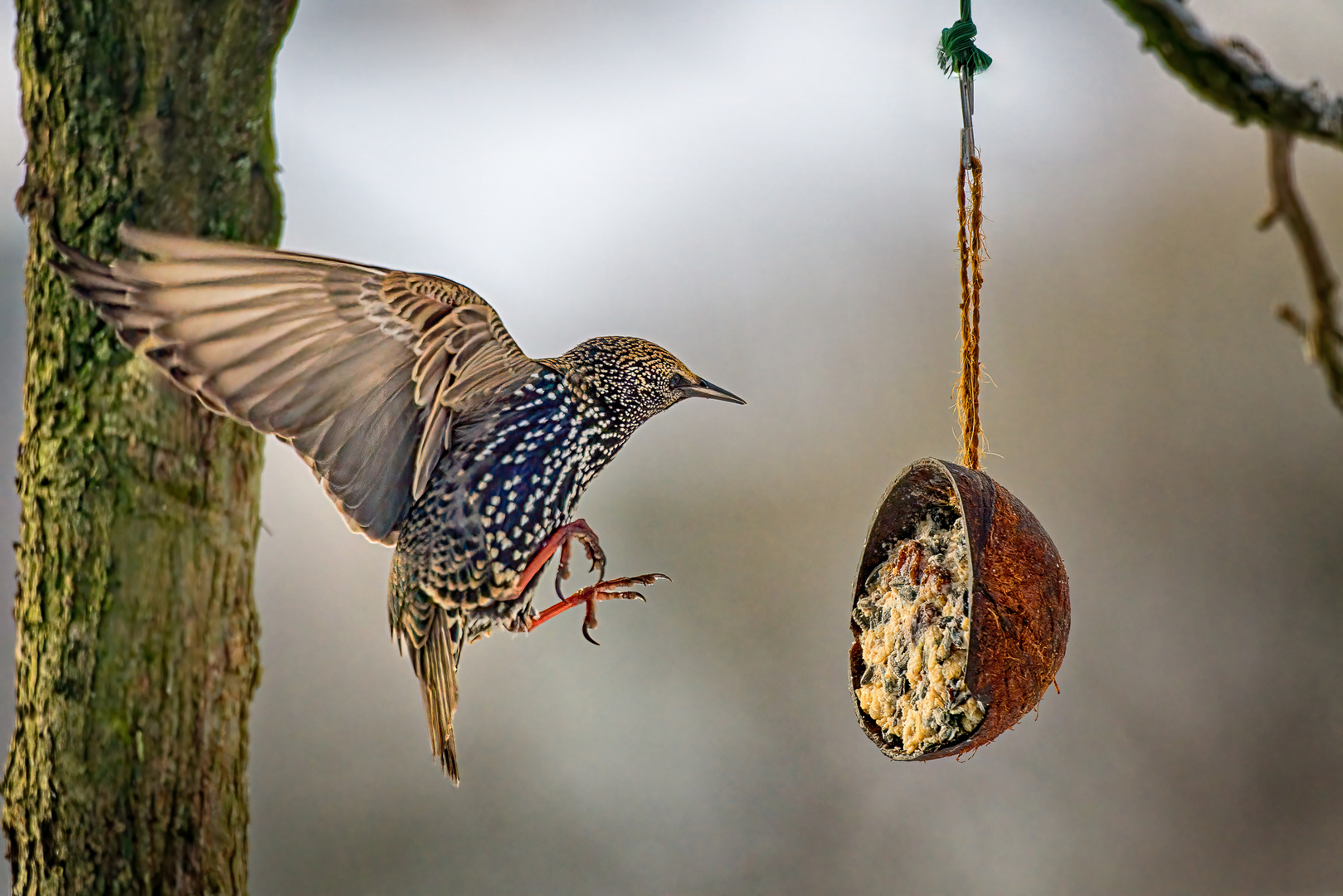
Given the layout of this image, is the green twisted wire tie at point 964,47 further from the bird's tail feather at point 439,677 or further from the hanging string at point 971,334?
the bird's tail feather at point 439,677

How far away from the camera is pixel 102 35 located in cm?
127

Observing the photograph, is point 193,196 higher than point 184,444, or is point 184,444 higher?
point 193,196

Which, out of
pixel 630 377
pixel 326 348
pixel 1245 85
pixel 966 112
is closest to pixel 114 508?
pixel 326 348

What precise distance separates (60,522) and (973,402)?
114 cm

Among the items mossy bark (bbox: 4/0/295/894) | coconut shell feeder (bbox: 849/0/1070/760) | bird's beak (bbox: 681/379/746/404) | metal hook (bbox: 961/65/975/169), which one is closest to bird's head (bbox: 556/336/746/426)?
bird's beak (bbox: 681/379/746/404)

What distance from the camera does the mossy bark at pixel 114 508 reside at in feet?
4.15

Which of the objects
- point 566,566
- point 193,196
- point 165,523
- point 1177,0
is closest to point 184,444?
point 165,523

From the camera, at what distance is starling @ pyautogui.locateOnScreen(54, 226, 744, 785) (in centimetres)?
108

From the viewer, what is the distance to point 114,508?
1.28m

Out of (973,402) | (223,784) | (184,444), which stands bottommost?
(223,784)

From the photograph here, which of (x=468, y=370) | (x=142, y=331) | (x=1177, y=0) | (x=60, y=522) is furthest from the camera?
(x=60, y=522)

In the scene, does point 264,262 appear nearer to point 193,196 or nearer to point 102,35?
point 193,196

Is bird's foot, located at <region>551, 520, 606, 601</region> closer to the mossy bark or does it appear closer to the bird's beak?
the bird's beak

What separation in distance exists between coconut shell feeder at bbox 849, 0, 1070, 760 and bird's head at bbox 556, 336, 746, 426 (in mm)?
269
